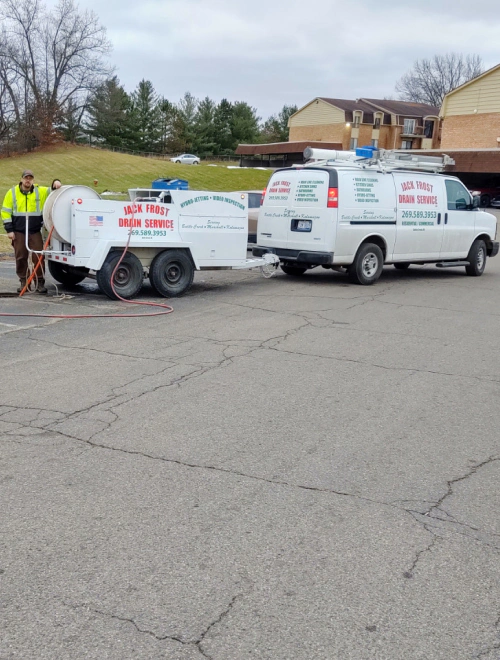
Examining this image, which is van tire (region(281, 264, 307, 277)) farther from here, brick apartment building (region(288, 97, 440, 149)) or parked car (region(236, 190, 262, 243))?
brick apartment building (region(288, 97, 440, 149))

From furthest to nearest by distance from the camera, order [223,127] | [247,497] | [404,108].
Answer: [223,127]
[404,108]
[247,497]

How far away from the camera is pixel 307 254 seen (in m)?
13.4

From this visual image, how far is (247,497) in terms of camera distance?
4.47 m

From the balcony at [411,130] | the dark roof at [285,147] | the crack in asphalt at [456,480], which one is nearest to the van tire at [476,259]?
the crack in asphalt at [456,480]

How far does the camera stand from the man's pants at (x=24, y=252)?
11.4 meters

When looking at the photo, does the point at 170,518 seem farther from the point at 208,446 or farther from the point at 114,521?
the point at 208,446

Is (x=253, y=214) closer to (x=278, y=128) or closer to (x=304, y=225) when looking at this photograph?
(x=304, y=225)

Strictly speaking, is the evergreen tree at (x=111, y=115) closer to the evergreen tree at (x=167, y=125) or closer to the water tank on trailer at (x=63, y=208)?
the evergreen tree at (x=167, y=125)

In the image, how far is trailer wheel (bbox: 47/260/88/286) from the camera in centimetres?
1187

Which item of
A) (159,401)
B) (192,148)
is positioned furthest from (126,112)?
(159,401)

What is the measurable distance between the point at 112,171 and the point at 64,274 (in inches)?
1758

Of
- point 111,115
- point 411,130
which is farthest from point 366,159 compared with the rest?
point 111,115

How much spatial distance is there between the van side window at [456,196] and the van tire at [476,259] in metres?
1.04

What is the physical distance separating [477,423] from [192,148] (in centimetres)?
8161
